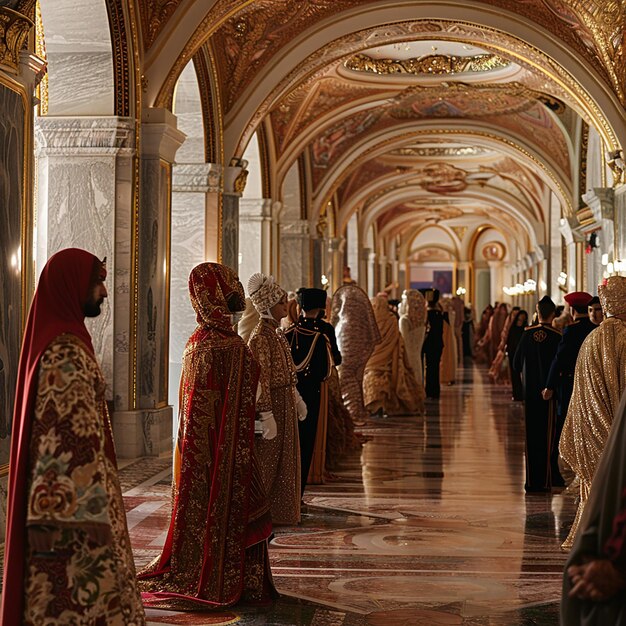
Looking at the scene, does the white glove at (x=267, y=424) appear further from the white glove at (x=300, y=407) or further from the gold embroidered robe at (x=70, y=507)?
the gold embroidered robe at (x=70, y=507)

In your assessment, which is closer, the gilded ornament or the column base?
the column base

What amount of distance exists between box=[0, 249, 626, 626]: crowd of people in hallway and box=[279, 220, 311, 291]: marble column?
10.3m

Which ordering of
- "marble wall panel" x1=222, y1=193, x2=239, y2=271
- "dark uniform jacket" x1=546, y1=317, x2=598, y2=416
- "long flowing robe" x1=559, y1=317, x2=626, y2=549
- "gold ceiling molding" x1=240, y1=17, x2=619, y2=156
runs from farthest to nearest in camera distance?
"marble wall panel" x1=222, y1=193, x2=239, y2=271 → "gold ceiling molding" x1=240, y1=17, x2=619, y2=156 → "dark uniform jacket" x1=546, y1=317, x2=598, y2=416 → "long flowing robe" x1=559, y1=317, x2=626, y2=549

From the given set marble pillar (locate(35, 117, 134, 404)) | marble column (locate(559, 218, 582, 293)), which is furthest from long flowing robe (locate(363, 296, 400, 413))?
marble column (locate(559, 218, 582, 293))

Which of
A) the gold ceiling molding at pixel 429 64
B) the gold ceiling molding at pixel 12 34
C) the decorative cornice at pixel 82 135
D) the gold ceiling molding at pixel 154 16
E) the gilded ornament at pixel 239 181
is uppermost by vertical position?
the gold ceiling molding at pixel 429 64

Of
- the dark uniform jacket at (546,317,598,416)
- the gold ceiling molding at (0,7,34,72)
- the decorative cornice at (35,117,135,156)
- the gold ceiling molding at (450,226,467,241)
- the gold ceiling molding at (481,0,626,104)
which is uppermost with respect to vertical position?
the gold ceiling molding at (450,226,467,241)

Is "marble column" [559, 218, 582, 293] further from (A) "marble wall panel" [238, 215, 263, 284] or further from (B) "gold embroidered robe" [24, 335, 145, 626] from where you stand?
(B) "gold embroidered robe" [24, 335, 145, 626]

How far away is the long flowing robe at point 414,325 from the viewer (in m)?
15.1

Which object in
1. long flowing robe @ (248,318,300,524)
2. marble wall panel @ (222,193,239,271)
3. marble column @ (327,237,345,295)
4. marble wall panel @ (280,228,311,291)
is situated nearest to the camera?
long flowing robe @ (248,318,300,524)

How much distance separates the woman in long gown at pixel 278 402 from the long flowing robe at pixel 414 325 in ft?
29.3

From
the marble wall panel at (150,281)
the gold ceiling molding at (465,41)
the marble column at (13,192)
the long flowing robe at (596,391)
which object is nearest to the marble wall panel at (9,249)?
the marble column at (13,192)

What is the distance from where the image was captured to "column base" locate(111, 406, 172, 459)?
30.6ft

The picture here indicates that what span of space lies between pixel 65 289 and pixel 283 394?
300 cm

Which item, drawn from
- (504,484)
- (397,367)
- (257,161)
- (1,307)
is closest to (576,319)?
(504,484)
